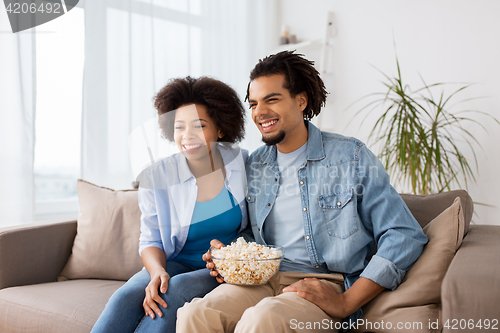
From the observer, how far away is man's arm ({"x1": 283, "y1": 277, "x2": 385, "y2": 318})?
1.07 m

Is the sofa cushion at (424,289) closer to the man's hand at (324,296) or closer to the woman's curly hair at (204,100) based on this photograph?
the man's hand at (324,296)

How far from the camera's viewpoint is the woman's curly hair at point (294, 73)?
1.36m

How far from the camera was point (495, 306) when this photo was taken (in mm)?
885

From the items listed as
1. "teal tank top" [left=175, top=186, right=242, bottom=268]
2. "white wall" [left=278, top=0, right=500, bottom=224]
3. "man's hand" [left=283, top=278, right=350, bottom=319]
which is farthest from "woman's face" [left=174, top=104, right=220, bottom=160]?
"white wall" [left=278, top=0, right=500, bottom=224]

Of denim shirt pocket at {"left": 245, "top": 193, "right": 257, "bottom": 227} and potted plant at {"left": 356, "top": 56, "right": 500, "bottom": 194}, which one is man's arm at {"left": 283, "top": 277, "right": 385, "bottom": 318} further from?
potted plant at {"left": 356, "top": 56, "right": 500, "bottom": 194}

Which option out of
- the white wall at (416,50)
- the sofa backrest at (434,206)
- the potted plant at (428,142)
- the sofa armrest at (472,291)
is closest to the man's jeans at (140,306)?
the sofa armrest at (472,291)

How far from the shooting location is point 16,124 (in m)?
1.93

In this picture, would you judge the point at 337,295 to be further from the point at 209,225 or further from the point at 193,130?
the point at 193,130

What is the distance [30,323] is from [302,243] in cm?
94

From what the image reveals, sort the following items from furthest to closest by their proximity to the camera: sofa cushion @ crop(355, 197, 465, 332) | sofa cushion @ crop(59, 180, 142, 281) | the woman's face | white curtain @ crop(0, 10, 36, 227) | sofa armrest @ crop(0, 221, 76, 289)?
white curtain @ crop(0, 10, 36, 227) < sofa cushion @ crop(59, 180, 142, 281) < sofa armrest @ crop(0, 221, 76, 289) < the woman's face < sofa cushion @ crop(355, 197, 465, 332)

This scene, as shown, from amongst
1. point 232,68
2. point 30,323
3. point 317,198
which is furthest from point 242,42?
point 30,323

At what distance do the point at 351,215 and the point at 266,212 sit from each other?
0.28 meters

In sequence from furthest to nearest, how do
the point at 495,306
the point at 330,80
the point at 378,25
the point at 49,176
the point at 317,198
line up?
the point at 330,80 → the point at 378,25 → the point at 49,176 → the point at 317,198 → the point at 495,306

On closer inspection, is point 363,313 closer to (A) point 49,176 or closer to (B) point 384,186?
(B) point 384,186
